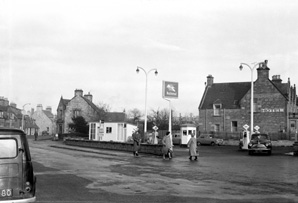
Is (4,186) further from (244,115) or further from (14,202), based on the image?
(244,115)

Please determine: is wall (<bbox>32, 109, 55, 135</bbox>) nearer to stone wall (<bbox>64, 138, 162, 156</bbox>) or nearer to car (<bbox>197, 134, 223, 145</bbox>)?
stone wall (<bbox>64, 138, 162, 156</bbox>)

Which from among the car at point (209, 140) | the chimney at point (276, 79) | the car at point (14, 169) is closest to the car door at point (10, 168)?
the car at point (14, 169)

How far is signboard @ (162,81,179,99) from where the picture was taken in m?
28.4

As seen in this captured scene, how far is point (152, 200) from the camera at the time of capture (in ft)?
29.8

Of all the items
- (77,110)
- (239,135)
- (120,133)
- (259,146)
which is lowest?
(259,146)

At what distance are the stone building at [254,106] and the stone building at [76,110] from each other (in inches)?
1095

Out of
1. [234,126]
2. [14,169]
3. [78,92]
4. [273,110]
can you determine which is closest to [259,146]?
[273,110]

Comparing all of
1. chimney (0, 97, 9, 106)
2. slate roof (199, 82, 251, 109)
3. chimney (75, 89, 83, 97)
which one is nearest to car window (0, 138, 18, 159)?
slate roof (199, 82, 251, 109)

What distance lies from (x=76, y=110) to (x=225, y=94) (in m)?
34.7

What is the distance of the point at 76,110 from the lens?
80.2 metres

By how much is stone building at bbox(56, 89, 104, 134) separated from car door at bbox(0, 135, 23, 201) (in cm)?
7201

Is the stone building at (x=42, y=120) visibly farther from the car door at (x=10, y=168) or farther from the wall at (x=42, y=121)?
the car door at (x=10, y=168)

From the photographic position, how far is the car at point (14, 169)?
22.6ft

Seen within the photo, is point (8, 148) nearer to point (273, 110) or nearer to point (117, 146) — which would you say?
point (117, 146)
